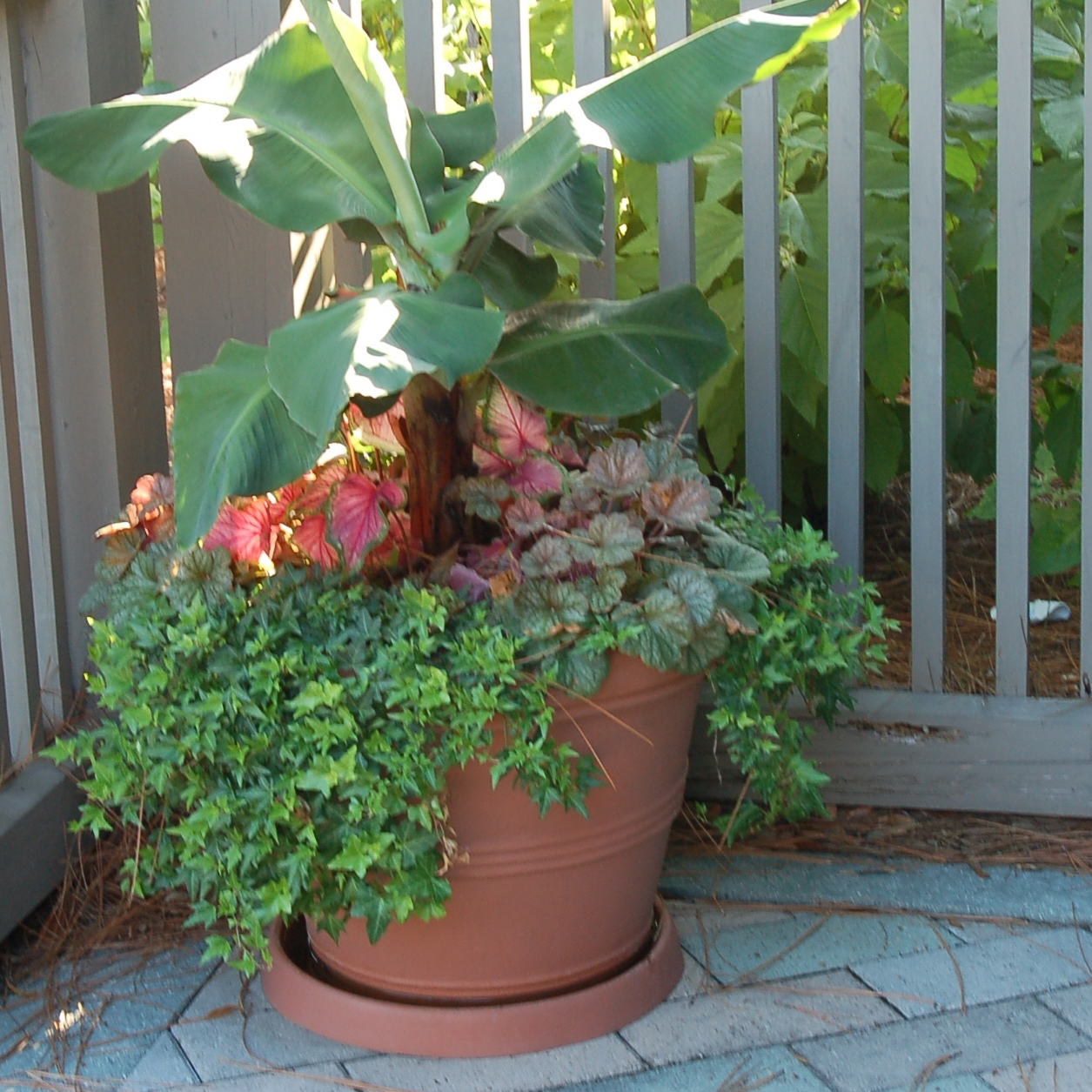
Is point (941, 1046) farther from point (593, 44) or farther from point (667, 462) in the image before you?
point (593, 44)

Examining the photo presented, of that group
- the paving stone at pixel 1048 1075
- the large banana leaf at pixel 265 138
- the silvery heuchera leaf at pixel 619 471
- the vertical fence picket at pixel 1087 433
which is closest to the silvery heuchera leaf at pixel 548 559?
the silvery heuchera leaf at pixel 619 471

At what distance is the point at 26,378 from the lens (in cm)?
211

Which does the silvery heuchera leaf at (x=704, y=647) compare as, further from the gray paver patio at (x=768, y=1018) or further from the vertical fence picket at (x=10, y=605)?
the vertical fence picket at (x=10, y=605)

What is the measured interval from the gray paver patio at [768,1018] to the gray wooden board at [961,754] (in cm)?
19

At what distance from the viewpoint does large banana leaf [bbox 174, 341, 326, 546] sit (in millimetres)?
1461

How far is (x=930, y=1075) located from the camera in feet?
5.33

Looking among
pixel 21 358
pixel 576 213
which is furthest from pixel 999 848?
pixel 21 358

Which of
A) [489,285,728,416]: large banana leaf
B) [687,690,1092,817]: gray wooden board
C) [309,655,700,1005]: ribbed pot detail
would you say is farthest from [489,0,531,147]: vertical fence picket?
[687,690,1092,817]: gray wooden board

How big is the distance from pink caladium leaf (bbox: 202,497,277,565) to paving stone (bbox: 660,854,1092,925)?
927mm

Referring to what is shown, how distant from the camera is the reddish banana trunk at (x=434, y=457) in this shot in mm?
1729

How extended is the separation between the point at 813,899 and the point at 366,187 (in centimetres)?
132

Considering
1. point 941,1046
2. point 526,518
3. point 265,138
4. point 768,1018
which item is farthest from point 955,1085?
point 265,138

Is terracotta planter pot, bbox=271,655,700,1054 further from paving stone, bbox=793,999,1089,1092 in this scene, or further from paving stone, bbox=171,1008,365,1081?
paving stone, bbox=793,999,1089,1092

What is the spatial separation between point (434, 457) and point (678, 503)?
1.13 ft
